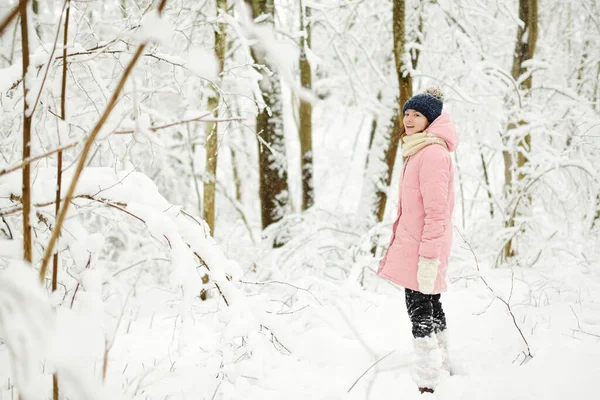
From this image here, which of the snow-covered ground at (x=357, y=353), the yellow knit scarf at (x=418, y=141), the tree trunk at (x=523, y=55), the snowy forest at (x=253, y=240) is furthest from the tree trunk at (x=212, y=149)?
the tree trunk at (x=523, y=55)

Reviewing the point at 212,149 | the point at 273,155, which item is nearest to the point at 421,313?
the point at 212,149

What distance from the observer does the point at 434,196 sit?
2.18 meters

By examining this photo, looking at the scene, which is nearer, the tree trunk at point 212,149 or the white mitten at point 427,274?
the white mitten at point 427,274

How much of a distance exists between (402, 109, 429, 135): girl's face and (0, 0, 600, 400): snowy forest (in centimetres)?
66

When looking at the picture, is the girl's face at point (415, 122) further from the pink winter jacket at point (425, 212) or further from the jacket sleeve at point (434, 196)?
the jacket sleeve at point (434, 196)

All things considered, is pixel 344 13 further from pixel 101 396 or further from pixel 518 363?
pixel 101 396

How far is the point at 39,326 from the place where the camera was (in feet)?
2.28

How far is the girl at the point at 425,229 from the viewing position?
216 cm

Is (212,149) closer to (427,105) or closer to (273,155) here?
(273,155)

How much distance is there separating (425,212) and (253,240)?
13.2 ft

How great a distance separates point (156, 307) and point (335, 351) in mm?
2446

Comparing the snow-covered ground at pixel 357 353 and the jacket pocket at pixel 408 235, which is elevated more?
the jacket pocket at pixel 408 235

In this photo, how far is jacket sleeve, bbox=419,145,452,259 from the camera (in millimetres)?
2154

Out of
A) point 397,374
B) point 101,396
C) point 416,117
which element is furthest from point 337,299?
point 101,396
